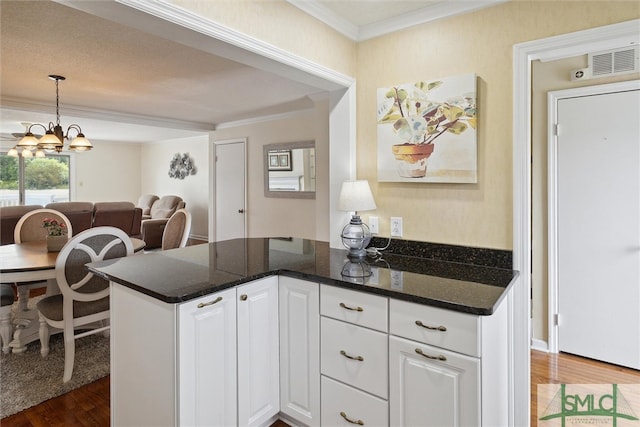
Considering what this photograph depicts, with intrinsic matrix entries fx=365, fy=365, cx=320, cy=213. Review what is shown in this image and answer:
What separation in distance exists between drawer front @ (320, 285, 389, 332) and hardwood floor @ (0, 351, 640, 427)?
0.76 metres

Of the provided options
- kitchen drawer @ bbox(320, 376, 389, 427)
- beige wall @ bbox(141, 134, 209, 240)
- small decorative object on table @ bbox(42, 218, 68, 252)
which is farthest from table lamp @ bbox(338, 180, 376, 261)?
beige wall @ bbox(141, 134, 209, 240)

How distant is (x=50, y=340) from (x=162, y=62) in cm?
247

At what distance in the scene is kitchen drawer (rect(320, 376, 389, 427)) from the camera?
1.54m

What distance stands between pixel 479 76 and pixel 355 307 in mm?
1377

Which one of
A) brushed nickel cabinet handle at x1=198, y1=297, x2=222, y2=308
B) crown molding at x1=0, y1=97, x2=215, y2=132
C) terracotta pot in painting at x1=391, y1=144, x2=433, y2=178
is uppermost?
crown molding at x1=0, y1=97, x2=215, y2=132

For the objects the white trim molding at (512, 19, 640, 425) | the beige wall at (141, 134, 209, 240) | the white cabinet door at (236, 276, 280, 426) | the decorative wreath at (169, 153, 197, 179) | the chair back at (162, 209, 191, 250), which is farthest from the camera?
the decorative wreath at (169, 153, 197, 179)

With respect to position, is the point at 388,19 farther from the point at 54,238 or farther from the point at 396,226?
the point at 54,238

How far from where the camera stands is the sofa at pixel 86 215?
4.98 m

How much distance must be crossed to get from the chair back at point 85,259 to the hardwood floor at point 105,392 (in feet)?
1.82

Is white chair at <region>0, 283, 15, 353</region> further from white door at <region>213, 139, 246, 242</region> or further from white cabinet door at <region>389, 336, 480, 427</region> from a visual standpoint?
white door at <region>213, 139, 246, 242</region>

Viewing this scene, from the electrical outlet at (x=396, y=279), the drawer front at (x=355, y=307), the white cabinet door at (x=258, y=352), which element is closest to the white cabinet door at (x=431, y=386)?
the drawer front at (x=355, y=307)

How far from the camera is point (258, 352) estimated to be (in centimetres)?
175

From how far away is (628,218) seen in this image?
7.95 feet

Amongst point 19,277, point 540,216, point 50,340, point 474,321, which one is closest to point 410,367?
point 474,321
